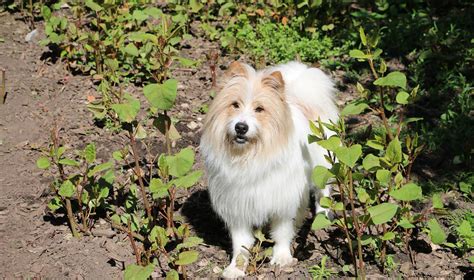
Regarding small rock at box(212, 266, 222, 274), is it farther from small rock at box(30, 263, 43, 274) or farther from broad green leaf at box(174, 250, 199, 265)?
small rock at box(30, 263, 43, 274)

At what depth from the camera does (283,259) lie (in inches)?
174

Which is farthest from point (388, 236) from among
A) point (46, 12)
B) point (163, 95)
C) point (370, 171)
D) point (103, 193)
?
point (46, 12)

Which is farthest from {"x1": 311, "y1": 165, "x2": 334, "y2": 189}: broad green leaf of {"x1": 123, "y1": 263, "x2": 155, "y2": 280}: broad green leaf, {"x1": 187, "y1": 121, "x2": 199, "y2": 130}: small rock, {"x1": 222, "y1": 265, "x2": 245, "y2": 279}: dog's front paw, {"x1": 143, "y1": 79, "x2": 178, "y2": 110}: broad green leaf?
{"x1": 187, "y1": 121, "x2": 199, "y2": 130}: small rock

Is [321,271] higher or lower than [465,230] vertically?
lower

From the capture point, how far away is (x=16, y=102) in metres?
6.16

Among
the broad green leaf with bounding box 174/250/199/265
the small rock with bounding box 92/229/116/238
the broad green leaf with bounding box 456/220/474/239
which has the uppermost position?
the broad green leaf with bounding box 174/250/199/265

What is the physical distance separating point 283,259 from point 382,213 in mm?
1073

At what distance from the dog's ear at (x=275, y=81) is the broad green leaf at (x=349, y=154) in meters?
0.87

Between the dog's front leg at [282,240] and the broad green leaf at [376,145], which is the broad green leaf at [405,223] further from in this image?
the dog's front leg at [282,240]

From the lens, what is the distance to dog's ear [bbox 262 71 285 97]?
4.04 m

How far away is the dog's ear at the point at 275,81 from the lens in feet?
13.2

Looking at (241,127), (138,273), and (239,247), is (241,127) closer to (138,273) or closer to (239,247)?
(239,247)

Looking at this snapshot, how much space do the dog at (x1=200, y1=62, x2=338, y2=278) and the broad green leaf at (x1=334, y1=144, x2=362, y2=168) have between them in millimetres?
770

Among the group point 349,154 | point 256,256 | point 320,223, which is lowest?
point 256,256
